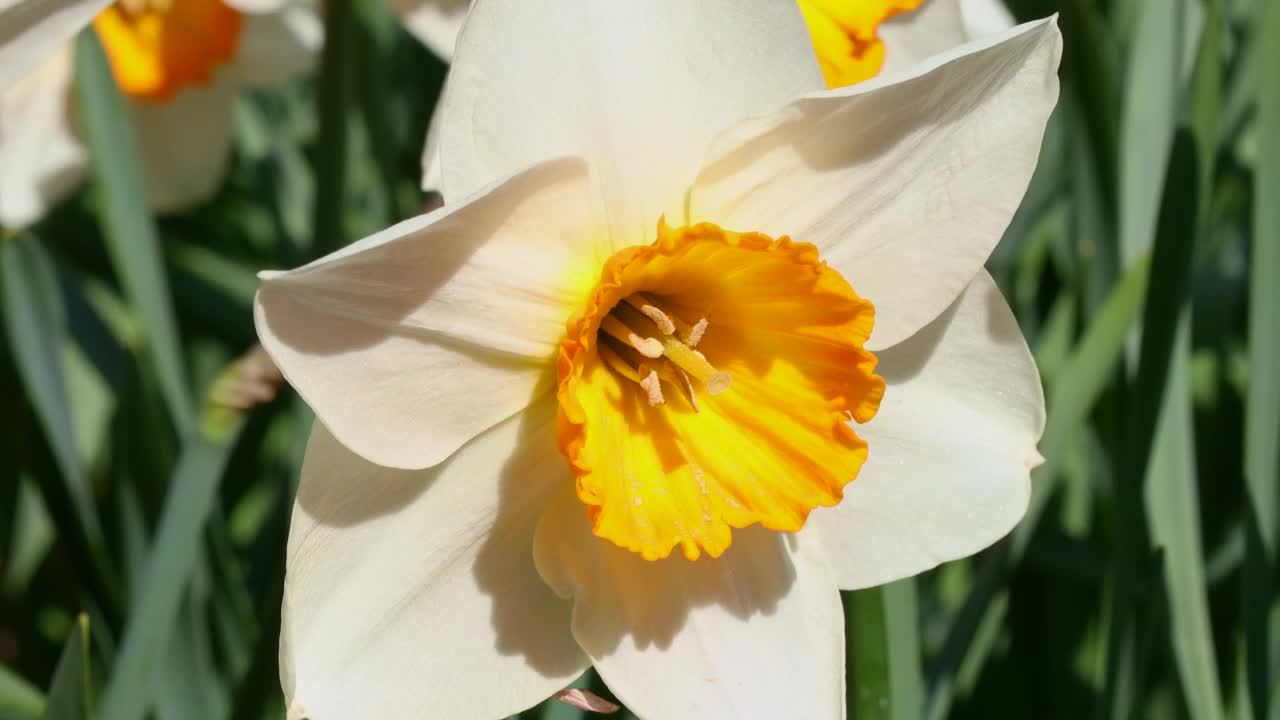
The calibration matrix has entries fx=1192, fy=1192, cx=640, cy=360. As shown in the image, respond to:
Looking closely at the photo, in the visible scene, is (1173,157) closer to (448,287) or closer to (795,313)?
(795,313)

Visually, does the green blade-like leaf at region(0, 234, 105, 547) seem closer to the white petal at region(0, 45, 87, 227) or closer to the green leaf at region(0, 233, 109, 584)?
the green leaf at region(0, 233, 109, 584)

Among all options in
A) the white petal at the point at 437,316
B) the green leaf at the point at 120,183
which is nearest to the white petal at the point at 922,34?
the white petal at the point at 437,316

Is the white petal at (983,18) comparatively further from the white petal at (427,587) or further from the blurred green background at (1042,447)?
the white petal at (427,587)

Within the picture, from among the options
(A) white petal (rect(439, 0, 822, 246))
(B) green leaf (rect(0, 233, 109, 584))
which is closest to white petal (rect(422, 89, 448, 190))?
(A) white petal (rect(439, 0, 822, 246))

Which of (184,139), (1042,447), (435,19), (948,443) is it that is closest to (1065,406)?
(1042,447)

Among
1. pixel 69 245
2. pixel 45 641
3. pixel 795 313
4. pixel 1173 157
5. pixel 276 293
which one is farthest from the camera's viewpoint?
pixel 69 245

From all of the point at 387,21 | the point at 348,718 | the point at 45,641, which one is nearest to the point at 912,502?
the point at 348,718
